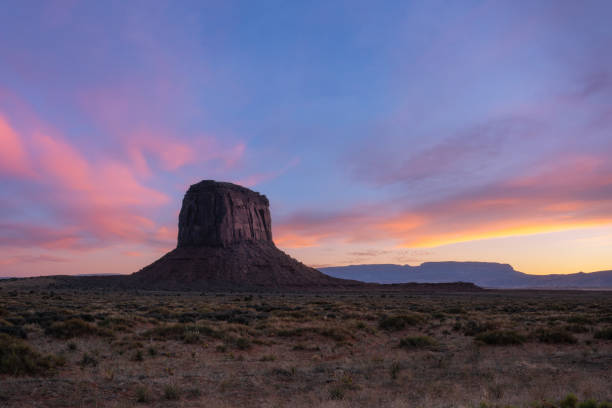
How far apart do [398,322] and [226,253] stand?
88.5 meters

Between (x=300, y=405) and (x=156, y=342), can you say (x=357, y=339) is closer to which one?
(x=156, y=342)

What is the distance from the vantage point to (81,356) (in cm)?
1466

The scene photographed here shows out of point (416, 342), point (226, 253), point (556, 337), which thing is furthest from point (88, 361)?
point (226, 253)

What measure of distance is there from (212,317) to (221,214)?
299 ft

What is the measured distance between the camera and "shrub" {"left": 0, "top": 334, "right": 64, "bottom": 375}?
11.8 m

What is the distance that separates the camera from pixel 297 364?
46.3 feet

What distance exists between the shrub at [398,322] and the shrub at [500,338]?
497cm

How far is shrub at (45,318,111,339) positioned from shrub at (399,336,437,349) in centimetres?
1232

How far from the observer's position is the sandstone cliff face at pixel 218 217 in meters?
113

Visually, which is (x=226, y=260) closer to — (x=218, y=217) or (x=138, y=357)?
(x=218, y=217)

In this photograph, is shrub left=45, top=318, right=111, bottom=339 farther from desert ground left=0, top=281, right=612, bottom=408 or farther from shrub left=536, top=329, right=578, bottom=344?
shrub left=536, top=329, right=578, bottom=344

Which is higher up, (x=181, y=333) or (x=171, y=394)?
(x=181, y=333)

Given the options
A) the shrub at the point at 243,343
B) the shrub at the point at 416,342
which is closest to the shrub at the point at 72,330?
the shrub at the point at 243,343

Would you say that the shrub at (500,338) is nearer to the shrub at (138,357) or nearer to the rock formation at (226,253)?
the shrub at (138,357)
